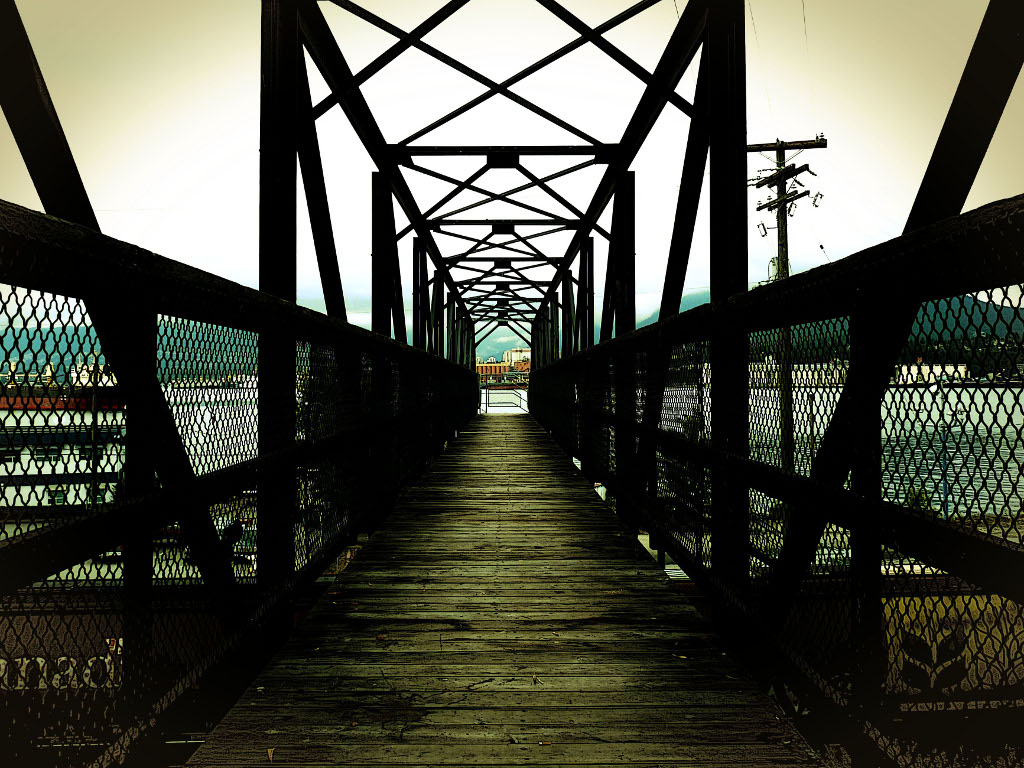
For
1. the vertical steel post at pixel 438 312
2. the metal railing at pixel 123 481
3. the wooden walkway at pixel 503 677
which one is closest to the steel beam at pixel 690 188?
the wooden walkway at pixel 503 677

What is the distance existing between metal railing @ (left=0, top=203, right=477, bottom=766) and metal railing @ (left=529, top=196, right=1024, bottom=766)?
157 cm

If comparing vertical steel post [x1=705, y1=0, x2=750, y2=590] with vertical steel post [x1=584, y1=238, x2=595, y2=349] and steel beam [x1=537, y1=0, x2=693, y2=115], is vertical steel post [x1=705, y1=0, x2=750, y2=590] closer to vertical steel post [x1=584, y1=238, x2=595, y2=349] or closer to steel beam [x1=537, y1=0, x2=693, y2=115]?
steel beam [x1=537, y1=0, x2=693, y2=115]

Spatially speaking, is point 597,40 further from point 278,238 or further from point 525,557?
point 525,557

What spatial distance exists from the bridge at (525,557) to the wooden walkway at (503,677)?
0.01 meters

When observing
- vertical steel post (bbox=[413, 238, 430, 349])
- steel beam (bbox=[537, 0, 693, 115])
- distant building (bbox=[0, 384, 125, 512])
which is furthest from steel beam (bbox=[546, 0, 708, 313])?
distant building (bbox=[0, 384, 125, 512])

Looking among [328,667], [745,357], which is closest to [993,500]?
[745,357]

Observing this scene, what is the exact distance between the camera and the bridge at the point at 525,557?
1.14m

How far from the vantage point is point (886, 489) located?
1.40m

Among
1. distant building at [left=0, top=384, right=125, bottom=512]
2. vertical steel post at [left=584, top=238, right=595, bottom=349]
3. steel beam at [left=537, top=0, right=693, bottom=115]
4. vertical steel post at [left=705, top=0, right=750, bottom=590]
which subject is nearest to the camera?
distant building at [left=0, top=384, right=125, bottom=512]

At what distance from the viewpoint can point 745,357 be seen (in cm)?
226

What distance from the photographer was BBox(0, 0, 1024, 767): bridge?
3.74 feet

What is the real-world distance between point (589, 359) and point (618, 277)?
204 cm

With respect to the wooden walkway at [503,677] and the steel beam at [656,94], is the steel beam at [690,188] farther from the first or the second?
the wooden walkway at [503,677]

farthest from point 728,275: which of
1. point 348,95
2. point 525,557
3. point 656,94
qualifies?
point 348,95
